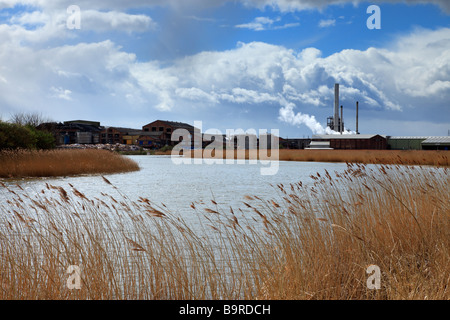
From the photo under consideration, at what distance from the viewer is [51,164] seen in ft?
78.3

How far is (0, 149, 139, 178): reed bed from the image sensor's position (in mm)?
22406

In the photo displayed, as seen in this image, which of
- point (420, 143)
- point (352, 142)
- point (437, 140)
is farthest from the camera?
point (352, 142)

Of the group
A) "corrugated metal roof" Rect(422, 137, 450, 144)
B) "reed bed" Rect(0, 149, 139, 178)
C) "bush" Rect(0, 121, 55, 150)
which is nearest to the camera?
"reed bed" Rect(0, 149, 139, 178)

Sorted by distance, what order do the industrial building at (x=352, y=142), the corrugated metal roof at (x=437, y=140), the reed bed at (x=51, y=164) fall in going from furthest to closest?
the industrial building at (x=352, y=142) → the corrugated metal roof at (x=437, y=140) → the reed bed at (x=51, y=164)

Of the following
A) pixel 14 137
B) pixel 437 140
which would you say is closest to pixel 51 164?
pixel 14 137

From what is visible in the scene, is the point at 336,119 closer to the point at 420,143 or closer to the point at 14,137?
the point at 420,143

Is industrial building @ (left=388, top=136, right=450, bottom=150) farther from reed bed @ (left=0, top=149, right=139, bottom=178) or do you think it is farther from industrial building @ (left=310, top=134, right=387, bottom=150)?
reed bed @ (left=0, top=149, right=139, bottom=178)

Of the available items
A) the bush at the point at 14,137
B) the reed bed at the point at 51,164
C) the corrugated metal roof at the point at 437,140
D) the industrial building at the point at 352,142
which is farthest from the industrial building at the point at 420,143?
the bush at the point at 14,137

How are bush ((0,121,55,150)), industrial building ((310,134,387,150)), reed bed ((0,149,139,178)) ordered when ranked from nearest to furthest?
reed bed ((0,149,139,178)) → bush ((0,121,55,150)) → industrial building ((310,134,387,150))

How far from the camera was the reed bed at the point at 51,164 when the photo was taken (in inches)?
882

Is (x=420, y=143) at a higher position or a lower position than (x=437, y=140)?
lower

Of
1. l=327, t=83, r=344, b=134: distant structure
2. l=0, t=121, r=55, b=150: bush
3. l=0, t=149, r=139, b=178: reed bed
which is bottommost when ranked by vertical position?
l=0, t=149, r=139, b=178: reed bed

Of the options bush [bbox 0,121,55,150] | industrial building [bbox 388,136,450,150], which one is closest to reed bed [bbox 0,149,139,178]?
bush [bbox 0,121,55,150]

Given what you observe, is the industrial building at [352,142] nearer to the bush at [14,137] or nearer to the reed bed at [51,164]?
the reed bed at [51,164]
